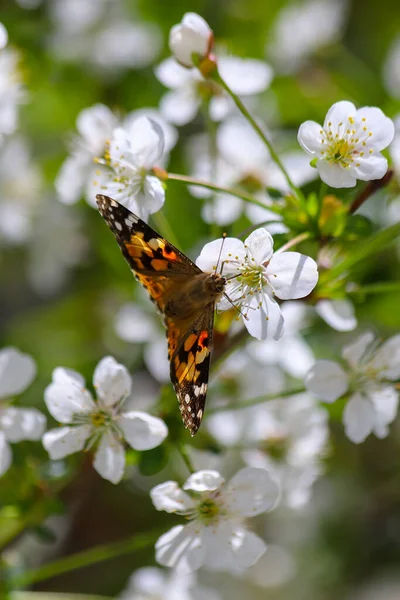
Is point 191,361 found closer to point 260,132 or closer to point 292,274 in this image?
point 292,274

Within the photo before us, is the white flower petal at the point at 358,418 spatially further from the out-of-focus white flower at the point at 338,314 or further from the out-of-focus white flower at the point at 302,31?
the out-of-focus white flower at the point at 302,31

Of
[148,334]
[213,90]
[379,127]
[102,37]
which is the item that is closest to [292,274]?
[379,127]

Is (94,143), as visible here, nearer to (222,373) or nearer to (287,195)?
(287,195)

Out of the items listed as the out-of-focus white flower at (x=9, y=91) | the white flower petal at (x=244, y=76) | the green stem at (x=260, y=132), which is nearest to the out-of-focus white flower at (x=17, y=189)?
the out-of-focus white flower at (x=9, y=91)

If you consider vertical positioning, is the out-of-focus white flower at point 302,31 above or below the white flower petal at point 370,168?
above

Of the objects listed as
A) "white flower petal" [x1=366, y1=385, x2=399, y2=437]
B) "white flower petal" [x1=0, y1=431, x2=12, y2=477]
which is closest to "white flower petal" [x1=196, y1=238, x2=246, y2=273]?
"white flower petal" [x1=366, y1=385, x2=399, y2=437]

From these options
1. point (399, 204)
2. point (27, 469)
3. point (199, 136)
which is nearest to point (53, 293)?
point (199, 136)
